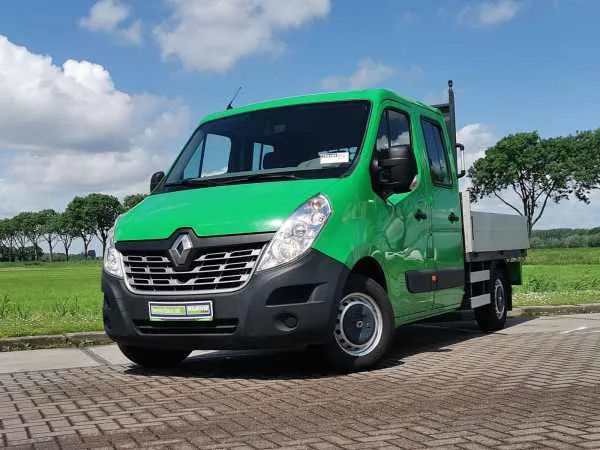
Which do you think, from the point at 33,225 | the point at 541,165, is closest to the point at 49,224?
the point at 33,225

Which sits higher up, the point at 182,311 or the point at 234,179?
the point at 234,179

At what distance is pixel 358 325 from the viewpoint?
246 inches

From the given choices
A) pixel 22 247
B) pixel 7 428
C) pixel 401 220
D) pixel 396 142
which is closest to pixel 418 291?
pixel 401 220

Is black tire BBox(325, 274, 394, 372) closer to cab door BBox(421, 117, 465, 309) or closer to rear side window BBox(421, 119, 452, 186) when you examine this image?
cab door BBox(421, 117, 465, 309)

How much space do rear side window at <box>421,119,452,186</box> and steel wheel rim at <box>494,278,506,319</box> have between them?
6.76 ft

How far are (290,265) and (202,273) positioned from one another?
713 mm

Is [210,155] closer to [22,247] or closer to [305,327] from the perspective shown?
[305,327]

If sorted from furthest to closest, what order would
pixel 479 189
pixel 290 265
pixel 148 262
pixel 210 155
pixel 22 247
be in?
pixel 22 247 < pixel 479 189 < pixel 210 155 < pixel 148 262 < pixel 290 265

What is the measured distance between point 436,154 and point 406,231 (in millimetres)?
1455

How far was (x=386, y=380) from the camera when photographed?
5836 millimetres

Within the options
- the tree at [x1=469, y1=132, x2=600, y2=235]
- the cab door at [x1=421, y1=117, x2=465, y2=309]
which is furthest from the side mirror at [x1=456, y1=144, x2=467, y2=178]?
the tree at [x1=469, y1=132, x2=600, y2=235]

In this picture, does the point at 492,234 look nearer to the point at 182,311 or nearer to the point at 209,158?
the point at 209,158

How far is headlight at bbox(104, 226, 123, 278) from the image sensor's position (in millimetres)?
6320

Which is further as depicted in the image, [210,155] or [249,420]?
[210,155]
